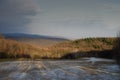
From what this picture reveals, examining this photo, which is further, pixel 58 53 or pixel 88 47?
pixel 88 47

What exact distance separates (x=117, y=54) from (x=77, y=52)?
34.3 metres

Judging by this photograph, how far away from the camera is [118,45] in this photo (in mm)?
33156

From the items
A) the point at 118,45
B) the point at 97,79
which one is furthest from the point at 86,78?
the point at 118,45

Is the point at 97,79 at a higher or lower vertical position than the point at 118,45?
lower

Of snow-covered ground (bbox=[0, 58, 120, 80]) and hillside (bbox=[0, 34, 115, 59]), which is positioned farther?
hillside (bbox=[0, 34, 115, 59])

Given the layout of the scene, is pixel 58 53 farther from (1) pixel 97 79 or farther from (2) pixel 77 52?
(1) pixel 97 79

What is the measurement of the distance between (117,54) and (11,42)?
37.6 meters

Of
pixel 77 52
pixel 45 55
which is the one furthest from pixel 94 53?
pixel 45 55

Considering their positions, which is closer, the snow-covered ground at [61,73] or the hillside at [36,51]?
the snow-covered ground at [61,73]

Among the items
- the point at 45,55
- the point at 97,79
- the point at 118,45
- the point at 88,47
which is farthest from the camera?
the point at 88,47

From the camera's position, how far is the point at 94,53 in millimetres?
66875

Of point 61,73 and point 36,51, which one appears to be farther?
point 36,51

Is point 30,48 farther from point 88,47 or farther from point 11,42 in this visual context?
point 88,47

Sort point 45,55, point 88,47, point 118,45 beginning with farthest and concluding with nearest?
1. point 88,47
2. point 45,55
3. point 118,45
